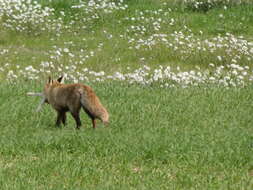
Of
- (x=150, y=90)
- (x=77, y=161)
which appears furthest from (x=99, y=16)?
(x=77, y=161)

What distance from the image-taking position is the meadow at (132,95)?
7.93m

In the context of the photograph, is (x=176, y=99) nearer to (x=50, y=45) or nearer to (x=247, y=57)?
(x=247, y=57)

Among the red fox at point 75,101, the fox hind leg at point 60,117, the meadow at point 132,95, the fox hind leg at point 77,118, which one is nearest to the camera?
the meadow at point 132,95

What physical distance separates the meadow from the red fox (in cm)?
25

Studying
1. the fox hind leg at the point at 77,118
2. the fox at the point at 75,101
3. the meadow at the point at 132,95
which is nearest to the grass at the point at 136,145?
the meadow at the point at 132,95

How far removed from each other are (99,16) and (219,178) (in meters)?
14.3

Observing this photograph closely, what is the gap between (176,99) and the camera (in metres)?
12.0

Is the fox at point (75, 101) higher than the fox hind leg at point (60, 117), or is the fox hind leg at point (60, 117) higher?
the fox at point (75, 101)

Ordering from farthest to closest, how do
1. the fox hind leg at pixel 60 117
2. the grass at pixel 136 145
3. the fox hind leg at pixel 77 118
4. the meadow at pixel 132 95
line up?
the fox hind leg at pixel 60 117 → the fox hind leg at pixel 77 118 → the meadow at pixel 132 95 → the grass at pixel 136 145

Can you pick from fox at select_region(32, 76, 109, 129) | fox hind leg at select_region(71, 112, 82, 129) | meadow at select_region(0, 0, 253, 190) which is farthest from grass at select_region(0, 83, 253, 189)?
fox at select_region(32, 76, 109, 129)

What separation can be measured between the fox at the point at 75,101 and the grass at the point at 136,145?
24cm

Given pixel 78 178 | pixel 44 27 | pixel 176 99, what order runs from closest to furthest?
pixel 78 178 < pixel 176 99 < pixel 44 27

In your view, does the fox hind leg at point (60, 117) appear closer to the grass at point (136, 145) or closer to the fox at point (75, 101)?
the fox at point (75, 101)

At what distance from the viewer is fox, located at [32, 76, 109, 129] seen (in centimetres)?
932
